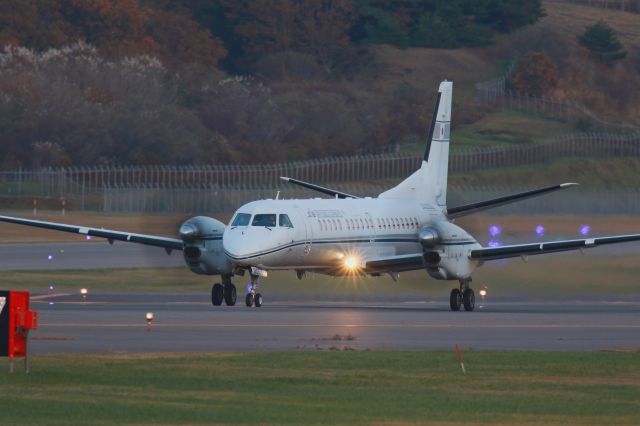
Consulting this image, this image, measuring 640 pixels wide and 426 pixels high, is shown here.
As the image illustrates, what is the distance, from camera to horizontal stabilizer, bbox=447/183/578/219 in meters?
36.5

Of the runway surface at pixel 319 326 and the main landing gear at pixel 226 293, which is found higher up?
the main landing gear at pixel 226 293

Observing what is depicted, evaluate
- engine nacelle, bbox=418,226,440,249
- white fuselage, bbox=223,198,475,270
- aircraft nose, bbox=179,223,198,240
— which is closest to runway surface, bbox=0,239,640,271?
white fuselage, bbox=223,198,475,270

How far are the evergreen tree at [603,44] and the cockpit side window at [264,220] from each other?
237 ft

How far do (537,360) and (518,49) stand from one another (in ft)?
296

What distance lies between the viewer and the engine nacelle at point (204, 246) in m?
36.3

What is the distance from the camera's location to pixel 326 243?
37.0 metres

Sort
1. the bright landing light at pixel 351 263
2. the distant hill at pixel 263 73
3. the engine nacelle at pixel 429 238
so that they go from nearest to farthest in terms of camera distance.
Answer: the engine nacelle at pixel 429 238 < the bright landing light at pixel 351 263 < the distant hill at pixel 263 73

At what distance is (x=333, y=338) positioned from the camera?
26125 mm

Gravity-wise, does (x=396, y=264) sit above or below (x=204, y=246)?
below

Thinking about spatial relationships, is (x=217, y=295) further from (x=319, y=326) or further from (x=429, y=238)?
(x=319, y=326)

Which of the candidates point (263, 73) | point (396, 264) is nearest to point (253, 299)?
point (396, 264)

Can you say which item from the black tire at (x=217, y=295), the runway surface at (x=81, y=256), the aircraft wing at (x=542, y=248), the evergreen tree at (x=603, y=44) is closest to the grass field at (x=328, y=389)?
the aircraft wing at (x=542, y=248)

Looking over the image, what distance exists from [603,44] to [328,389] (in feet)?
294

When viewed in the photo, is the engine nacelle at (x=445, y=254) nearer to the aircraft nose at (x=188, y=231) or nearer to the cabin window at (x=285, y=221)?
the cabin window at (x=285, y=221)
